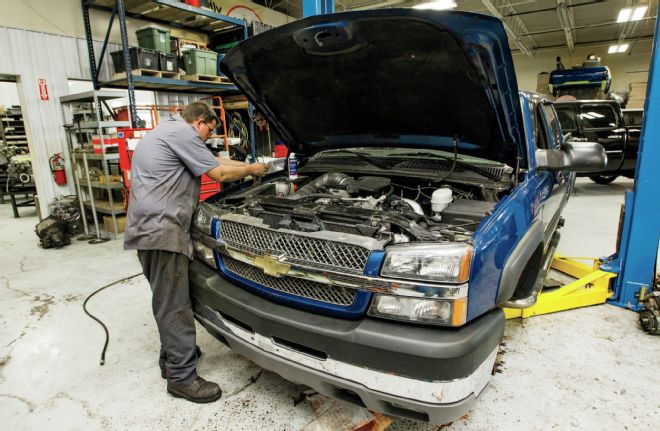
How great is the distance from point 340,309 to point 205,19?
24.2 ft

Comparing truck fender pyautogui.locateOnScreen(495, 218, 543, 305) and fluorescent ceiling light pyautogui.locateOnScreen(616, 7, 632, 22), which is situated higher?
fluorescent ceiling light pyautogui.locateOnScreen(616, 7, 632, 22)

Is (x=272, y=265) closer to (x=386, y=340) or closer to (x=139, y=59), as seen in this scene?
(x=386, y=340)

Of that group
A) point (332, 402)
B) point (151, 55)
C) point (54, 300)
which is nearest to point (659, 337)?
point (332, 402)

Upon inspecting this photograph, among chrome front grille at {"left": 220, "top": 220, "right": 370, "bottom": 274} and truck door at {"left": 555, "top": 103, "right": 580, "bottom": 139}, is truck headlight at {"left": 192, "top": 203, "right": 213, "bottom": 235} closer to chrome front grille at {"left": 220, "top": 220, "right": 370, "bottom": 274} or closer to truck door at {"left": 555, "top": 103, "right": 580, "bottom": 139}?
chrome front grille at {"left": 220, "top": 220, "right": 370, "bottom": 274}

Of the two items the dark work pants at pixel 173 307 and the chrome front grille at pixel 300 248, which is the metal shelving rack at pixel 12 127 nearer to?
the dark work pants at pixel 173 307

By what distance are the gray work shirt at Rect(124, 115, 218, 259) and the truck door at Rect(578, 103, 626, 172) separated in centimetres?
749

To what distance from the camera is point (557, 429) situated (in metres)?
1.80

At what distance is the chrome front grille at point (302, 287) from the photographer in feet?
5.08

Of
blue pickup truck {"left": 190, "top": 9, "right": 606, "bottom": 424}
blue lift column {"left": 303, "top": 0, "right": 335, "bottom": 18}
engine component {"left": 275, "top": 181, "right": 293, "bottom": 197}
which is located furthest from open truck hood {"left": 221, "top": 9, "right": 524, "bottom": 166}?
blue lift column {"left": 303, "top": 0, "right": 335, "bottom": 18}

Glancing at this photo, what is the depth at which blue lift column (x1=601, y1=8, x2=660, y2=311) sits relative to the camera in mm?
2604

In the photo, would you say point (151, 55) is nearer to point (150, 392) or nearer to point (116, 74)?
point (116, 74)

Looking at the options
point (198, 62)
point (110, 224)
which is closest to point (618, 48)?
point (198, 62)

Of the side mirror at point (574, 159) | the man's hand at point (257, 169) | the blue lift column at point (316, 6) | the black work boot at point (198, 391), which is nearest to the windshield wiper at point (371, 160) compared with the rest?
the man's hand at point (257, 169)

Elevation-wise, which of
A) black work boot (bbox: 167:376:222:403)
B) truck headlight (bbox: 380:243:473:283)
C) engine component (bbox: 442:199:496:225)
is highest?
engine component (bbox: 442:199:496:225)
